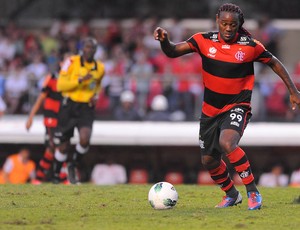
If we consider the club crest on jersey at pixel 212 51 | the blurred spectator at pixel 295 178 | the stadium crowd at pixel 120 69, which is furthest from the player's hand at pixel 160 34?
the blurred spectator at pixel 295 178

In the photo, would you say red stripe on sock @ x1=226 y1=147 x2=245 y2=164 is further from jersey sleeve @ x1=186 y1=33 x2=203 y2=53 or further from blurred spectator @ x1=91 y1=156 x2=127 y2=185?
blurred spectator @ x1=91 y1=156 x2=127 y2=185

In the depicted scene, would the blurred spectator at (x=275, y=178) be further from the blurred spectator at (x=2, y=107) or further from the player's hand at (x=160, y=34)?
the player's hand at (x=160, y=34)

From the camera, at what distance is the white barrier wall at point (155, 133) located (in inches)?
820

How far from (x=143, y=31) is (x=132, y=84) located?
4210 millimetres

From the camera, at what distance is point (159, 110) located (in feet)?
67.1

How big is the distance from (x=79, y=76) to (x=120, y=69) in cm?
705

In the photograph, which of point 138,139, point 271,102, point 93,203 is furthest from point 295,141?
point 93,203

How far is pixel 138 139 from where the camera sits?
68.6 feet

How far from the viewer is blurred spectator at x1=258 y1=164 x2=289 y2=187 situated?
21.0m

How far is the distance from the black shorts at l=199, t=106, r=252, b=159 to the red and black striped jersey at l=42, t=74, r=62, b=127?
631cm

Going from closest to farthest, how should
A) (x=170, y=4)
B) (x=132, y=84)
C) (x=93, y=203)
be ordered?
(x=93, y=203), (x=132, y=84), (x=170, y=4)

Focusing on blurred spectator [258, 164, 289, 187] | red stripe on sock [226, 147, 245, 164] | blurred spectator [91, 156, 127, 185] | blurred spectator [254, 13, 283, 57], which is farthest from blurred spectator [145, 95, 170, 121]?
red stripe on sock [226, 147, 245, 164]

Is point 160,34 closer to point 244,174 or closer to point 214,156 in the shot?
point 214,156

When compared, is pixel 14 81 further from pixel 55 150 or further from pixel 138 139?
pixel 55 150
